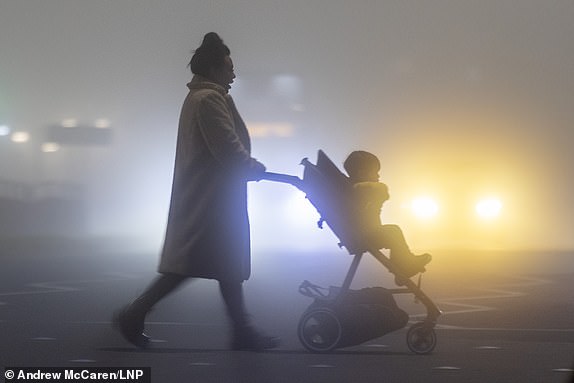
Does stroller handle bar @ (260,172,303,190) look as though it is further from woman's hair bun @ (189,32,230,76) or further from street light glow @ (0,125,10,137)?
street light glow @ (0,125,10,137)

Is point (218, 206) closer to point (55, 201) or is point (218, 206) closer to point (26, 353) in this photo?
point (26, 353)

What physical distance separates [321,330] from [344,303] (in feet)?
0.59

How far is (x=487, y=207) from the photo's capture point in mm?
19141

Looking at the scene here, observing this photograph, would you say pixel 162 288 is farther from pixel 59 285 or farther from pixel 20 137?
pixel 20 137

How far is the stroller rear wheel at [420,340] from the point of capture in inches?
272

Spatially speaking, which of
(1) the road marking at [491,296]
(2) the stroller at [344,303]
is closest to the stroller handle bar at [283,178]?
(2) the stroller at [344,303]

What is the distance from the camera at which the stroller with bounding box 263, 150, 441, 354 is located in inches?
270

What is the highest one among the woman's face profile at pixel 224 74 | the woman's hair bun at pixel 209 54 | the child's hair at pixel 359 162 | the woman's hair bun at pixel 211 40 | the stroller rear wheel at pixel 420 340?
the woman's hair bun at pixel 211 40

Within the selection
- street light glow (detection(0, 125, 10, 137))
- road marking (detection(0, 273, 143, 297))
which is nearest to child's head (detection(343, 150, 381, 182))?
road marking (detection(0, 273, 143, 297))

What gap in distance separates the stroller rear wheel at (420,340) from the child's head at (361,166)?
31.2 inches

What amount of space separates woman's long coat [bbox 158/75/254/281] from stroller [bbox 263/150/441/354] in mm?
284

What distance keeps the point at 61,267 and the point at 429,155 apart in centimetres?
601

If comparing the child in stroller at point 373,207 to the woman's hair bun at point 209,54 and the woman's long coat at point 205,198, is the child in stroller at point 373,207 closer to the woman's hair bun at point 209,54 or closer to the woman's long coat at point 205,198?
the woman's long coat at point 205,198

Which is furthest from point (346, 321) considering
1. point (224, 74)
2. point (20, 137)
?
point (20, 137)
